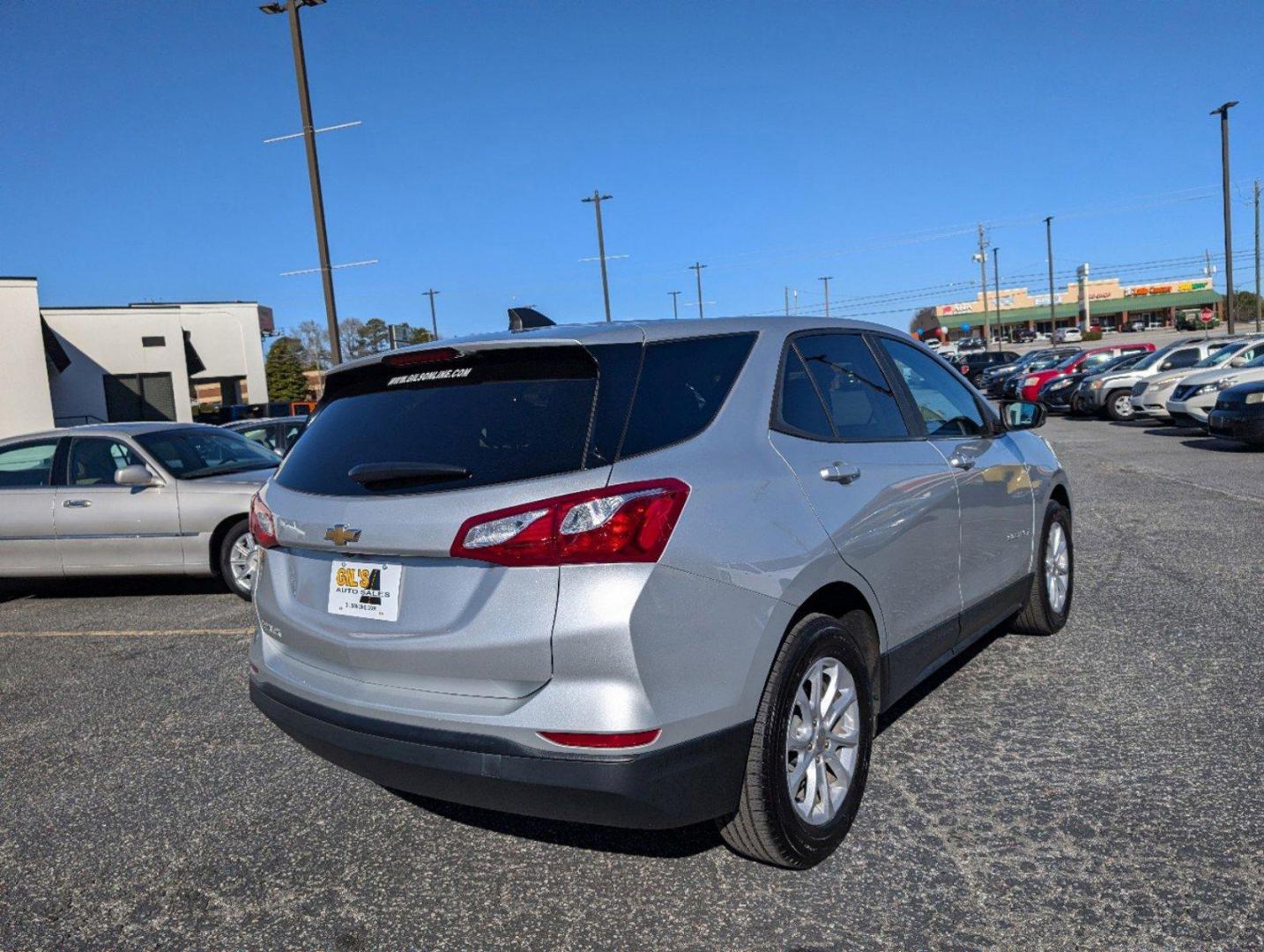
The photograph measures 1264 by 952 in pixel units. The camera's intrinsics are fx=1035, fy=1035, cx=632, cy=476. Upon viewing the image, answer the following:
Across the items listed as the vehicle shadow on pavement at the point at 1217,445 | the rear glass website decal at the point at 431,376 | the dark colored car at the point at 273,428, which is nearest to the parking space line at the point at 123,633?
the rear glass website decal at the point at 431,376

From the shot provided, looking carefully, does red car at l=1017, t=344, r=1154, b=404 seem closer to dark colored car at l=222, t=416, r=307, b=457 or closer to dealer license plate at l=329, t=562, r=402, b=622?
dark colored car at l=222, t=416, r=307, b=457

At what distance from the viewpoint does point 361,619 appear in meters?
2.96

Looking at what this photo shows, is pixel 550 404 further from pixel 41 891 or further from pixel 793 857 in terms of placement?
pixel 41 891

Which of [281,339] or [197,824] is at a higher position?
[281,339]

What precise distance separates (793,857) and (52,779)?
310cm

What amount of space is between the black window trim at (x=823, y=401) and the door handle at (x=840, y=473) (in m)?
0.10

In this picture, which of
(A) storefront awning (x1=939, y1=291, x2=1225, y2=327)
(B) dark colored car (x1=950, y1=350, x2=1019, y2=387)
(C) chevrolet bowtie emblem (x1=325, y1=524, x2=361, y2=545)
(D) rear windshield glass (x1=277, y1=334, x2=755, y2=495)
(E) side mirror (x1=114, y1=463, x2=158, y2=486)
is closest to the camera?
(D) rear windshield glass (x1=277, y1=334, x2=755, y2=495)

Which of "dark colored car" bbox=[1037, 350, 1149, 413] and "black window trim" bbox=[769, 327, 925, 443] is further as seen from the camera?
"dark colored car" bbox=[1037, 350, 1149, 413]

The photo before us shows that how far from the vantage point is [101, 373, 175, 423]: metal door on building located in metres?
35.0

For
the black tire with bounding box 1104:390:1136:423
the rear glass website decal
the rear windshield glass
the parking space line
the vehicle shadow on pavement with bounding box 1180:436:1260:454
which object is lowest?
the vehicle shadow on pavement with bounding box 1180:436:1260:454

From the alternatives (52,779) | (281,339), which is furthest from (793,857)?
(281,339)

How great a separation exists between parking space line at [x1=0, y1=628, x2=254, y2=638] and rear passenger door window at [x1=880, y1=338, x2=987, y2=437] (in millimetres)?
4441

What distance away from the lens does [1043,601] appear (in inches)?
211

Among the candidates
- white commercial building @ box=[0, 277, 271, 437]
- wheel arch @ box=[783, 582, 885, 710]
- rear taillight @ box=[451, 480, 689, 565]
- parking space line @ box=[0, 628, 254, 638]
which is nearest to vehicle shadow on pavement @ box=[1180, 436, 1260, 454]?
wheel arch @ box=[783, 582, 885, 710]
